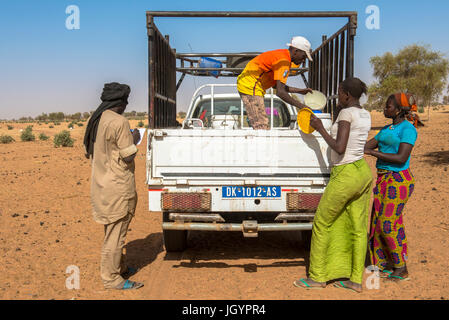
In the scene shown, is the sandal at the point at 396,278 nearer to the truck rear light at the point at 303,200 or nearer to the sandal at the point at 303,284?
the sandal at the point at 303,284

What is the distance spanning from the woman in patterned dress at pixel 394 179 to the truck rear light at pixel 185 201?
1.67m

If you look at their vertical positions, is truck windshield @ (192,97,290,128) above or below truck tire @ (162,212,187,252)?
above

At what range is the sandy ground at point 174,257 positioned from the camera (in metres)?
4.26

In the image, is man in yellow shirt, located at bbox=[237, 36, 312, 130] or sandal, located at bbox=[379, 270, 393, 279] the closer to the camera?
sandal, located at bbox=[379, 270, 393, 279]

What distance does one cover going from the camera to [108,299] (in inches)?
161

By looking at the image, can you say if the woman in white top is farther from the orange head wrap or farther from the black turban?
the black turban

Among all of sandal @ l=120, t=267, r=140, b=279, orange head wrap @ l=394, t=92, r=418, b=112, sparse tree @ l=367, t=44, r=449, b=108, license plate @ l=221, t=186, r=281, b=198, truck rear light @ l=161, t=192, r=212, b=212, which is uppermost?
sparse tree @ l=367, t=44, r=449, b=108

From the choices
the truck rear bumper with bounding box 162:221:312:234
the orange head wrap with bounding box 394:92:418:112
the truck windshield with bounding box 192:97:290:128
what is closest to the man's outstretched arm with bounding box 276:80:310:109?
the orange head wrap with bounding box 394:92:418:112

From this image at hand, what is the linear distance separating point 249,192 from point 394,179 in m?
1.43

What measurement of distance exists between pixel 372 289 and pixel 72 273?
10.2 feet

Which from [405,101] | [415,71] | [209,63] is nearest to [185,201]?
[405,101]

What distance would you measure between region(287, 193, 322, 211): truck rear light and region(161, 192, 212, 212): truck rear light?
2.70 ft

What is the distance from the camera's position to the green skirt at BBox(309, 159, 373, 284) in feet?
13.5
